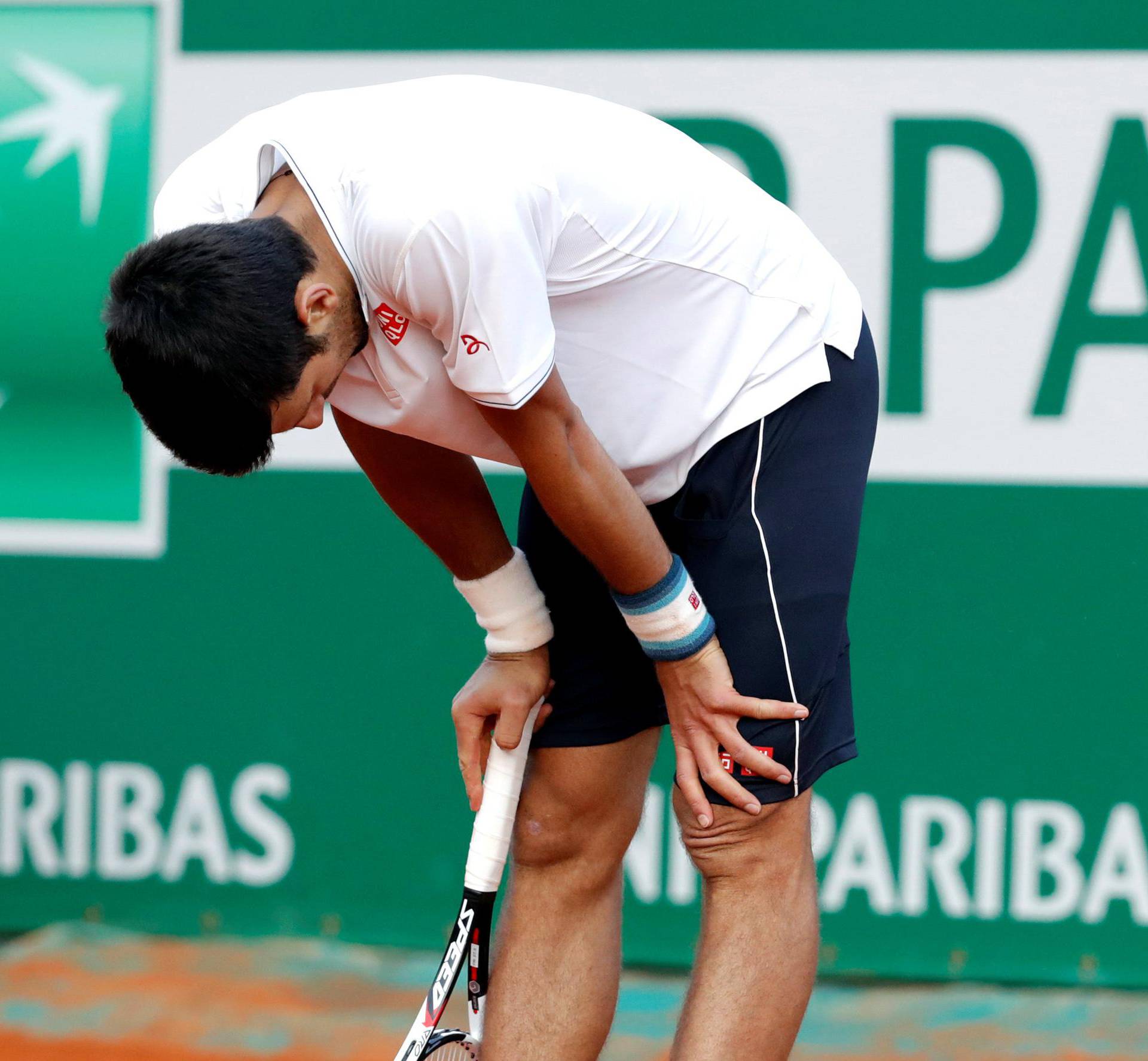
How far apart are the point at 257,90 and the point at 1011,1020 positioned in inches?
81.1

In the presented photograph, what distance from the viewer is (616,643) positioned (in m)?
1.72

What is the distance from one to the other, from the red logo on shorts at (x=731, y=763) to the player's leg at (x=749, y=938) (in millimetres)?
40

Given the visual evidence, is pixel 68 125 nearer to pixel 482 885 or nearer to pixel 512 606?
pixel 512 606

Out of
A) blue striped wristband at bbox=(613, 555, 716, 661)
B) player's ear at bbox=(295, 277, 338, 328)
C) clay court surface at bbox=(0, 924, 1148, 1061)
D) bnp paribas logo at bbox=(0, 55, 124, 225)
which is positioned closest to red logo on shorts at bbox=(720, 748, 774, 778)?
blue striped wristband at bbox=(613, 555, 716, 661)

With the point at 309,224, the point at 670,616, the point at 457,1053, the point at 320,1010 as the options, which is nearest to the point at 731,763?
the point at 670,616

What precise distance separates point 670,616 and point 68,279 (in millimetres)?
1700

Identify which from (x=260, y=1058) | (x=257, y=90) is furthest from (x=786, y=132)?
(x=260, y=1058)

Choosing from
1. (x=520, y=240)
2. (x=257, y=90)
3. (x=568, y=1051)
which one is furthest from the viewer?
(x=257, y=90)

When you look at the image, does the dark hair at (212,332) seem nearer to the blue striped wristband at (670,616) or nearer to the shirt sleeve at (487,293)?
the shirt sleeve at (487,293)

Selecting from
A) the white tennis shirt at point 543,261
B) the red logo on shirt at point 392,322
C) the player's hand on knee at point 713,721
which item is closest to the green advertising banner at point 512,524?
the white tennis shirt at point 543,261

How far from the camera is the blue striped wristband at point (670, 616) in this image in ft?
4.80

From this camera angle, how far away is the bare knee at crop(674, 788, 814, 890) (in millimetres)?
1527

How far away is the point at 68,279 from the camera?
271 cm

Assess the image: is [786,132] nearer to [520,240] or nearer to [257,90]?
[257,90]
